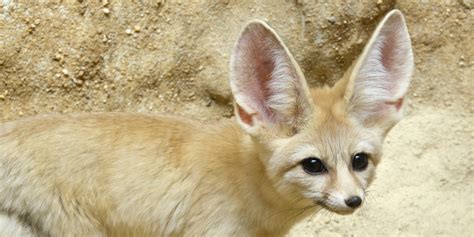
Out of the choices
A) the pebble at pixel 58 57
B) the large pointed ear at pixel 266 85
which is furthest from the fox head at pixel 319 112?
the pebble at pixel 58 57

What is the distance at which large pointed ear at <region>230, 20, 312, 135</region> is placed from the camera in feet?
13.2

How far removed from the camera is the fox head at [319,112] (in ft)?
13.4

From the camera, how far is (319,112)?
14.0ft

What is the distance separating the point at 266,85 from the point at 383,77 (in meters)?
0.63

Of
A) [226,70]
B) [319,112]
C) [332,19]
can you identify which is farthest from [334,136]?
[332,19]

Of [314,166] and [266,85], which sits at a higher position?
[266,85]

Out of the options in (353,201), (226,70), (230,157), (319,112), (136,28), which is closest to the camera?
(353,201)

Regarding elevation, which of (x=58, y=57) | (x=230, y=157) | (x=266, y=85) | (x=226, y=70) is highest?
(x=266, y=85)

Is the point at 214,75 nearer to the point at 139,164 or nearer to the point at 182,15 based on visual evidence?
the point at 182,15

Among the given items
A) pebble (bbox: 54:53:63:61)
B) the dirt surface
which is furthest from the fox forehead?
pebble (bbox: 54:53:63:61)

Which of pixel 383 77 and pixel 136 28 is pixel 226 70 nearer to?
pixel 136 28

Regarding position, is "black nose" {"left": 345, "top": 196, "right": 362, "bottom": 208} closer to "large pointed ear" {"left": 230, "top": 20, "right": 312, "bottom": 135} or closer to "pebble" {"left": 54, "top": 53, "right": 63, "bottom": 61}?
"large pointed ear" {"left": 230, "top": 20, "right": 312, "bottom": 135}

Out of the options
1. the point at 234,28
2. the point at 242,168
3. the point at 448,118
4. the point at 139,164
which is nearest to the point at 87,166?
the point at 139,164

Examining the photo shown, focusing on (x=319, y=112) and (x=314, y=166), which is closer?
(x=314, y=166)
